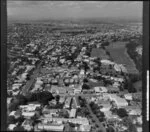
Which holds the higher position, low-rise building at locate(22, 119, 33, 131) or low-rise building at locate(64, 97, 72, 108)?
low-rise building at locate(64, 97, 72, 108)

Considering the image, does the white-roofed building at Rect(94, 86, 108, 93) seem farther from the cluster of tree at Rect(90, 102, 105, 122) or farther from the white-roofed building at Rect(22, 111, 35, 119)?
the white-roofed building at Rect(22, 111, 35, 119)

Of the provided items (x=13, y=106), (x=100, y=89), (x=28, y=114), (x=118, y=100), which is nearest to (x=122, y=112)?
(x=118, y=100)

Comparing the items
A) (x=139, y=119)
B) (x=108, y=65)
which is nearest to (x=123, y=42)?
(x=108, y=65)

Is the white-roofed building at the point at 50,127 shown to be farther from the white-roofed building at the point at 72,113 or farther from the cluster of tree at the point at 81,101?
the cluster of tree at the point at 81,101

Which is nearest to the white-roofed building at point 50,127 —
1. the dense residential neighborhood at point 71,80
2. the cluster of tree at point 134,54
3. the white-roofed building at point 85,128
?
the dense residential neighborhood at point 71,80

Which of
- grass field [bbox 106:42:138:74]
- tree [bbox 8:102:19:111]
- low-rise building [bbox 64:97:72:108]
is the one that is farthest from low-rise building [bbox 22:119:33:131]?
grass field [bbox 106:42:138:74]

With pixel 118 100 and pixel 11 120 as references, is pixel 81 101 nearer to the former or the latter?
pixel 118 100

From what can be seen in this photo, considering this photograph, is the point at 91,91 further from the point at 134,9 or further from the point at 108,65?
the point at 134,9
